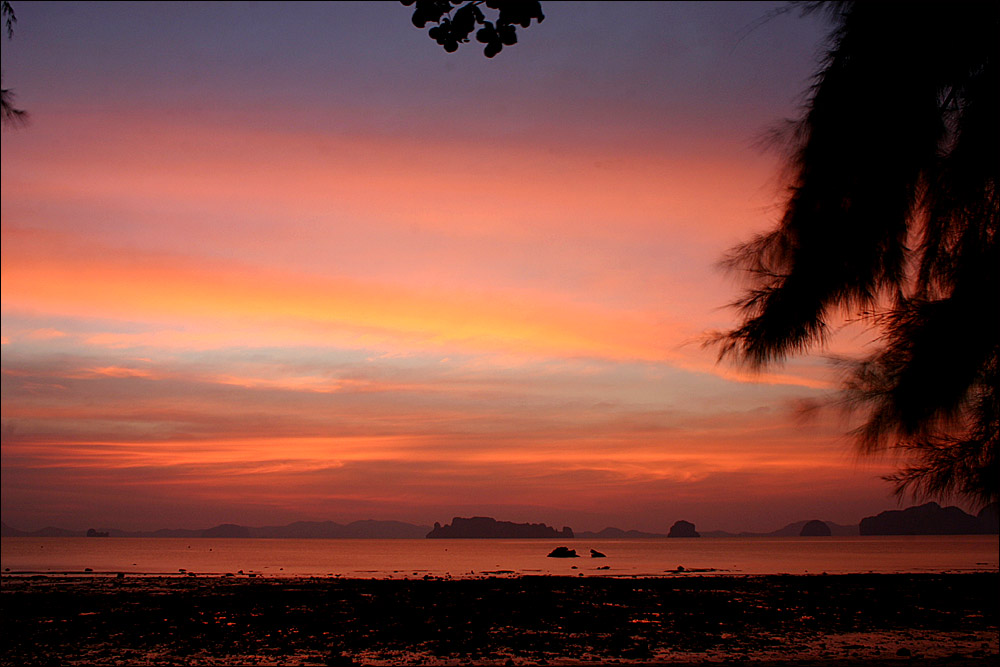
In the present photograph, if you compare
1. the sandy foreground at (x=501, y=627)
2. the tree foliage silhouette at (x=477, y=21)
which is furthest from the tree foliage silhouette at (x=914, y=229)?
the sandy foreground at (x=501, y=627)

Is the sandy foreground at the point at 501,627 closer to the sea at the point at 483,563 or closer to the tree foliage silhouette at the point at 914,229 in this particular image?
the tree foliage silhouette at the point at 914,229

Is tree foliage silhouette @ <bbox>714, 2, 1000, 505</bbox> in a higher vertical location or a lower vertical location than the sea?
higher

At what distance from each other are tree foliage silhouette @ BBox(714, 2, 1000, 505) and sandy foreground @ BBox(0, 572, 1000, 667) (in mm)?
6823

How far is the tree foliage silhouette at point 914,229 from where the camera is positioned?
4367 millimetres

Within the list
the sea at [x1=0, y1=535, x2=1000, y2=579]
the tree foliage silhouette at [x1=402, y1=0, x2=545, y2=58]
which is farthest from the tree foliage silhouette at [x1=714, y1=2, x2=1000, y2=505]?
the sea at [x1=0, y1=535, x2=1000, y2=579]

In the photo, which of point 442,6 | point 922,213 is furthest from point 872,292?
point 442,6

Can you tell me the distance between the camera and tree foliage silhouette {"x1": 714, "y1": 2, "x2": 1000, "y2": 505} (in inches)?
172

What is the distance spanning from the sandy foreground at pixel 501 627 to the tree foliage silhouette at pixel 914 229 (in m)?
6.82

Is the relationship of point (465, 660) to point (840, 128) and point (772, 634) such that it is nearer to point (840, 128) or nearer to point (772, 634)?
point (772, 634)

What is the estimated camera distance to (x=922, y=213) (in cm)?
475

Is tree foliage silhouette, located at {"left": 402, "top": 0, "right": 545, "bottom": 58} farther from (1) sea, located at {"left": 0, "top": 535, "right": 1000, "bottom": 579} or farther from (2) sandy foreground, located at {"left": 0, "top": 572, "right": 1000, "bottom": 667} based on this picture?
(1) sea, located at {"left": 0, "top": 535, "right": 1000, "bottom": 579}

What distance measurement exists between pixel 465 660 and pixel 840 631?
23.7 ft

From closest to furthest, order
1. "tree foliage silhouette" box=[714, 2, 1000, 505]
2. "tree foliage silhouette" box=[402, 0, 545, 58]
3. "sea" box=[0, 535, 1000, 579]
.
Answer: "tree foliage silhouette" box=[402, 0, 545, 58]
"tree foliage silhouette" box=[714, 2, 1000, 505]
"sea" box=[0, 535, 1000, 579]

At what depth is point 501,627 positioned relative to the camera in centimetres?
1466
